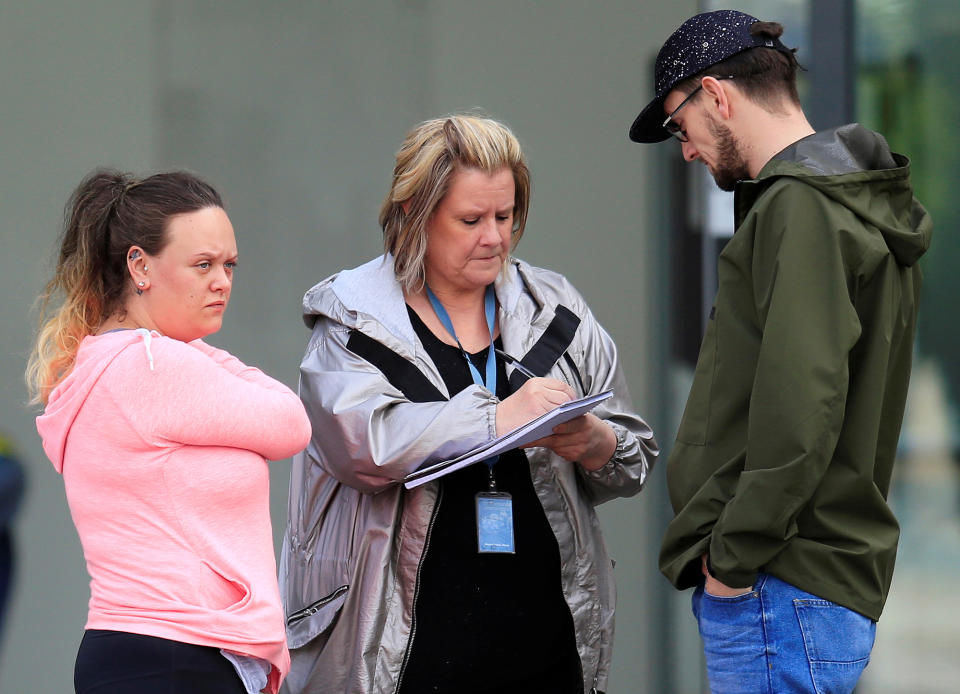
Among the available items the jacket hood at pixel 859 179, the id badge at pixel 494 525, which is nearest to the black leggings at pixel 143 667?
the id badge at pixel 494 525

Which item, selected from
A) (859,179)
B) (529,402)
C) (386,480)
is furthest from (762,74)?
(386,480)

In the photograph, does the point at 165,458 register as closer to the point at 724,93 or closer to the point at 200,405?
the point at 200,405

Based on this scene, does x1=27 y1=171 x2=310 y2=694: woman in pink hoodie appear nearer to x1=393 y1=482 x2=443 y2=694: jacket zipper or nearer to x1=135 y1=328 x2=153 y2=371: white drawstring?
x1=135 y1=328 x2=153 y2=371: white drawstring

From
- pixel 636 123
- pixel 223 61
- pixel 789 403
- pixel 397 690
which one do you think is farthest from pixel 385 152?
pixel 789 403

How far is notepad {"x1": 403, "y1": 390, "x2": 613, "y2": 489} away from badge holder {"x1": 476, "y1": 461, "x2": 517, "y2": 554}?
166 millimetres

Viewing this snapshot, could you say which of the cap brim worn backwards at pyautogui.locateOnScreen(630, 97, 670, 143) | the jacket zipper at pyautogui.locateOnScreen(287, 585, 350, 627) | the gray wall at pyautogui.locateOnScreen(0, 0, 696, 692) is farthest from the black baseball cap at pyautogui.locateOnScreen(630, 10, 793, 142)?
→ the gray wall at pyautogui.locateOnScreen(0, 0, 696, 692)

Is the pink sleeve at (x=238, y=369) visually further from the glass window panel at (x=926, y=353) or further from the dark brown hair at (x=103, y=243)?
the glass window panel at (x=926, y=353)

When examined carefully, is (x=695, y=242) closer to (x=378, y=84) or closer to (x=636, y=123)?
(x=378, y=84)

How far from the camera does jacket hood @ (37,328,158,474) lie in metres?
1.86

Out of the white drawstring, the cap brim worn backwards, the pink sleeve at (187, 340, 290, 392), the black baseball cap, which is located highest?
the black baseball cap

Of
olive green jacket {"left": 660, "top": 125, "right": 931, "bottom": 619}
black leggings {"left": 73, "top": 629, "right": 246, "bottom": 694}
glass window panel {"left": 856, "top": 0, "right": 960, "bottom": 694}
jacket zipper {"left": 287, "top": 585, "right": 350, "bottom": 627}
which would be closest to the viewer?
black leggings {"left": 73, "top": 629, "right": 246, "bottom": 694}

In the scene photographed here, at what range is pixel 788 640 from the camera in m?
2.00

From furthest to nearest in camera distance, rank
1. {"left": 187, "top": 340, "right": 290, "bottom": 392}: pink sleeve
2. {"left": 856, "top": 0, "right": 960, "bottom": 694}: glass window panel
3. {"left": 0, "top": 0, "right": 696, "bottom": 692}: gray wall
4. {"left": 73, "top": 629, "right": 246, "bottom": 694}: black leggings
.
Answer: {"left": 0, "top": 0, "right": 696, "bottom": 692}: gray wall < {"left": 856, "top": 0, "right": 960, "bottom": 694}: glass window panel < {"left": 187, "top": 340, "right": 290, "bottom": 392}: pink sleeve < {"left": 73, "top": 629, "right": 246, "bottom": 694}: black leggings

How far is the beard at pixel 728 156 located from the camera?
2168mm
